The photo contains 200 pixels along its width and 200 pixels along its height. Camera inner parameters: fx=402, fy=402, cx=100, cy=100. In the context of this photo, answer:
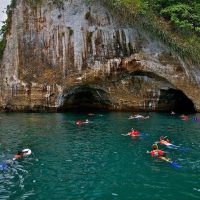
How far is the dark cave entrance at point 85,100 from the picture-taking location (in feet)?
181

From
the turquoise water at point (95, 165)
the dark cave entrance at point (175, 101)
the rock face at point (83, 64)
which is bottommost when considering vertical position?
the turquoise water at point (95, 165)

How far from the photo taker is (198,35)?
48.7 meters

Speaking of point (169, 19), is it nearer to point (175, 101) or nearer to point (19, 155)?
point (175, 101)

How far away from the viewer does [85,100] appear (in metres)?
60.5

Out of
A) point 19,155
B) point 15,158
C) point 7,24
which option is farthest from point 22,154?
point 7,24

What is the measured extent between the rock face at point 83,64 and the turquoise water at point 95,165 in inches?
540

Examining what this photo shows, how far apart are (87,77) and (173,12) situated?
13424 millimetres

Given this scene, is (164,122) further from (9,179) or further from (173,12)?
(9,179)

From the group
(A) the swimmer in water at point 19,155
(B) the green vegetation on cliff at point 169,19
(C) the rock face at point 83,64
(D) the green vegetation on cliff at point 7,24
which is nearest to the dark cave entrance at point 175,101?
(C) the rock face at point 83,64

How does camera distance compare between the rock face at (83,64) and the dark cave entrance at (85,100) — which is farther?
the dark cave entrance at (85,100)

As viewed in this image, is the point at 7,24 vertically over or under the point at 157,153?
over

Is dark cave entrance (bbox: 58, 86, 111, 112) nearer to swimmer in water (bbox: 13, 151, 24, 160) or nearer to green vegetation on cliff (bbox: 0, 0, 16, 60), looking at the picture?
green vegetation on cliff (bbox: 0, 0, 16, 60)

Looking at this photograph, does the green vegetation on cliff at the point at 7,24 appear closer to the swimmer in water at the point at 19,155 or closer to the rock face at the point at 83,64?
the rock face at the point at 83,64

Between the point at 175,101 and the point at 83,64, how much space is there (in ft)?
49.5
